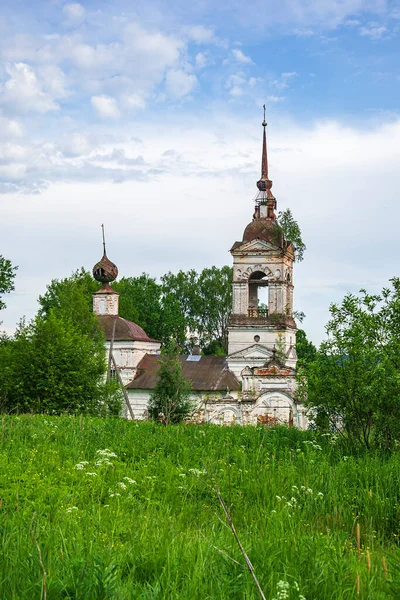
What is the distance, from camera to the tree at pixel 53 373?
1353 inches

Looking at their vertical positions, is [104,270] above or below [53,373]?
above

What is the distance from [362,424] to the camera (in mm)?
15055

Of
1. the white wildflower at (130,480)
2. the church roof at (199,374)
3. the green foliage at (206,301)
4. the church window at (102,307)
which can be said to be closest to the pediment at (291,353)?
the church roof at (199,374)

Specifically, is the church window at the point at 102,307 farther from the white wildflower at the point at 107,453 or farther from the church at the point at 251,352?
the white wildflower at the point at 107,453

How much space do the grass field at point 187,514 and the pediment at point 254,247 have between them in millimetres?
30085

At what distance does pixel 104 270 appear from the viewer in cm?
5388

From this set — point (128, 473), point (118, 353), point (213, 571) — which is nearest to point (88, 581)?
point (213, 571)

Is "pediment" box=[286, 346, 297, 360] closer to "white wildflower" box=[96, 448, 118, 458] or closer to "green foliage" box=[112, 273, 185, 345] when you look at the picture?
"green foliage" box=[112, 273, 185, 345]

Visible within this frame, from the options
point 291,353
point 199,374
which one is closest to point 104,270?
point 199,374

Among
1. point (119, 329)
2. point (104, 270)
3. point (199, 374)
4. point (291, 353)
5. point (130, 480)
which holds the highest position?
point (104, 270)

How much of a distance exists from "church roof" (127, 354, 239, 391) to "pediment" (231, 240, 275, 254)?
263 inches

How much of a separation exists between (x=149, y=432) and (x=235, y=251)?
31.6 m

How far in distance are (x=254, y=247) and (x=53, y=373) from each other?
15949 mm

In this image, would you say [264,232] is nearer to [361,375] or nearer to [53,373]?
[53,373]
